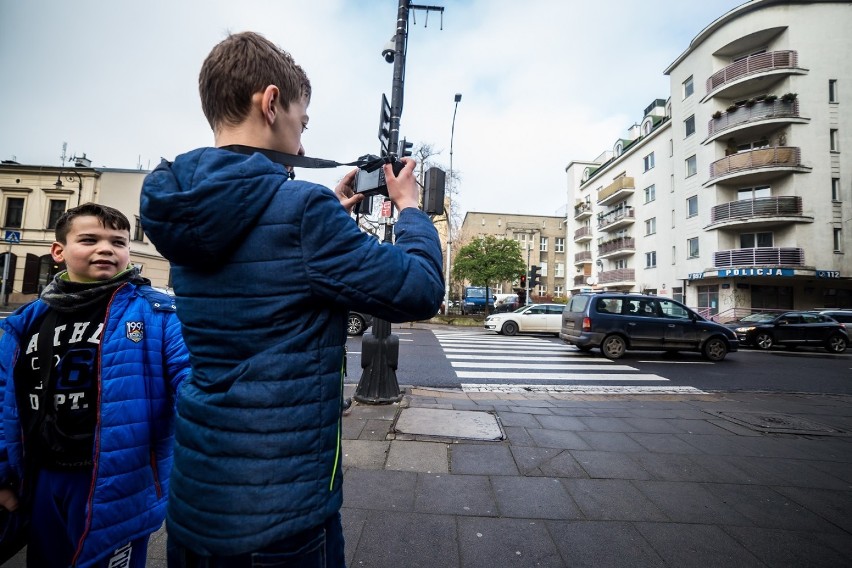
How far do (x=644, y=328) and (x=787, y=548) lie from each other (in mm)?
9550

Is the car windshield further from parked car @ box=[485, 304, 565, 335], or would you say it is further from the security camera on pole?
the security camera on pole

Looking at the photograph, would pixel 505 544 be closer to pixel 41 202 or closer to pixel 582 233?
pixel 41 202

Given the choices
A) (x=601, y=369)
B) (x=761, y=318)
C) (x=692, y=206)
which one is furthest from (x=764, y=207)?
(x=601, y=369)

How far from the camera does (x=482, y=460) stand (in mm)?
3473

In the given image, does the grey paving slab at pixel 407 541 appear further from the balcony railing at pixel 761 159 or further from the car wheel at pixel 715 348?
the balcony railing at pixel 761 159

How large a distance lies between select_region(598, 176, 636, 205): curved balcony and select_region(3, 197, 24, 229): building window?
44.3m

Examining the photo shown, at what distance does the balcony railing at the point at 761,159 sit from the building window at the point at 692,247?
461 cm

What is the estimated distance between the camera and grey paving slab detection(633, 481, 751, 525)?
2.62m

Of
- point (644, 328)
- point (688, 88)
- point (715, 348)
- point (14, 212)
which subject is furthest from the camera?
point (688, 88)

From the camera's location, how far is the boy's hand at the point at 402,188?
1155 mm

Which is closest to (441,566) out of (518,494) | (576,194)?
(518,494)

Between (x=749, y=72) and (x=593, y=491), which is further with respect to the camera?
(x=749, y=72)

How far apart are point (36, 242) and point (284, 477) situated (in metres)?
34.7

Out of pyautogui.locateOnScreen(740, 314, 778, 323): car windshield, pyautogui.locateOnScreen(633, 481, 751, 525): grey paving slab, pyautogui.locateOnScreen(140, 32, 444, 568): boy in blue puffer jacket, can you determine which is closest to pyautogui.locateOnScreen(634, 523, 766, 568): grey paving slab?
pyautogui.locateOnScreen(633, 481, 751, 525): grey paving slab
